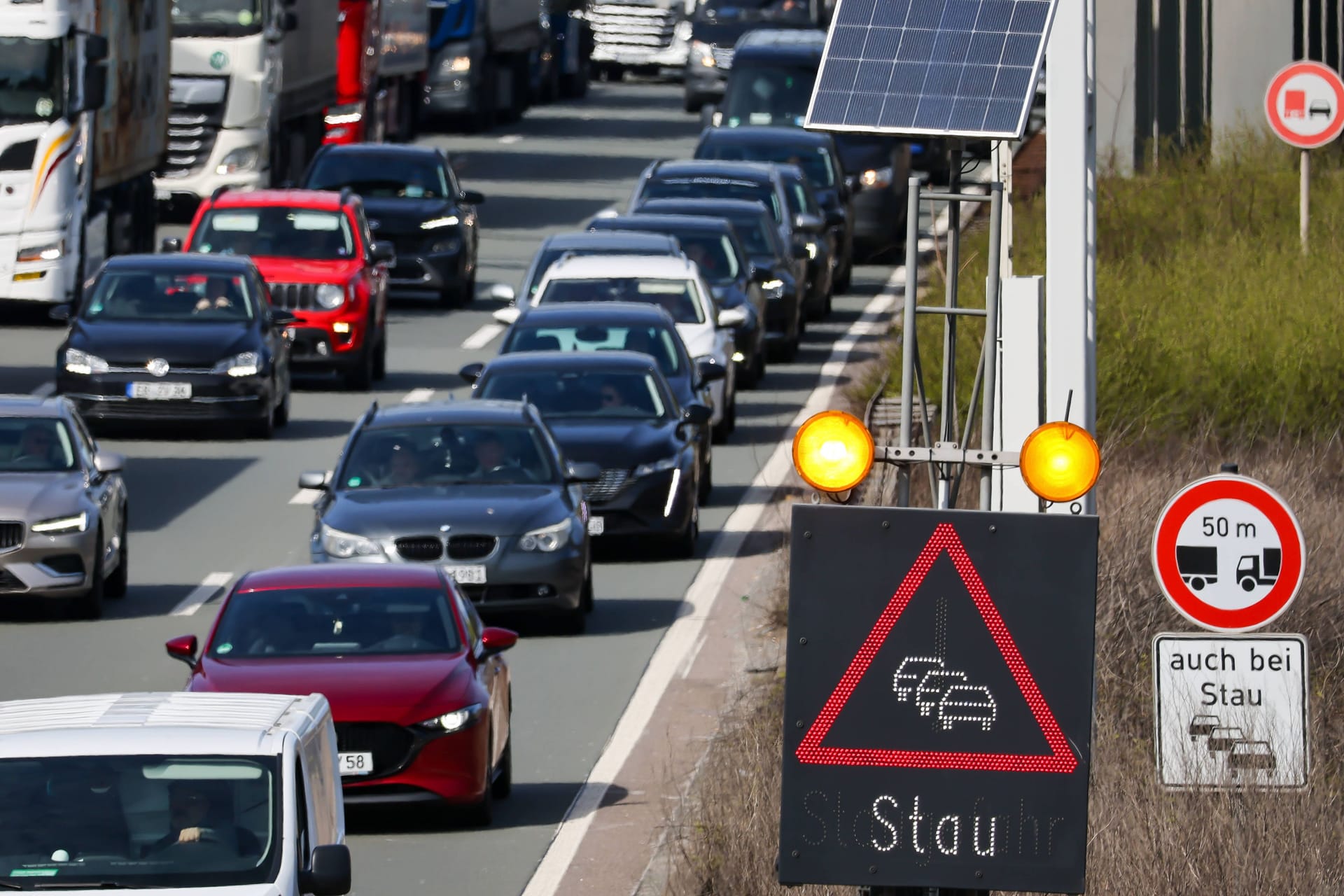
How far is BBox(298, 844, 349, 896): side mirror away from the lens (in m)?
9.33

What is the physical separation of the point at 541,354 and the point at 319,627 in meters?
8.77

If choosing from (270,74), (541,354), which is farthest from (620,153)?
(541,354)

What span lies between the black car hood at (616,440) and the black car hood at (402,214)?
12.4 metres

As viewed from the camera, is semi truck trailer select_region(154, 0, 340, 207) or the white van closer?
the white van

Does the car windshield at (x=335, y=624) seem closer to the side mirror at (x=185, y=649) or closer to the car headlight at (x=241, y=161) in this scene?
the side mirror at (x=185, y=649)

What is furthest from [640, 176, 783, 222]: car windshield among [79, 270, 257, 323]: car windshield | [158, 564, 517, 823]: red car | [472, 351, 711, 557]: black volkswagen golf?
[158, 564, 517, 823]: red car

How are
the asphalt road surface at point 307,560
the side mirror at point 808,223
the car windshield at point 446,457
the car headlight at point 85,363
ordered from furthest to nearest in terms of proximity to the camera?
the side mirror at point 808,223 < the car headlight at point 85,363 < the car windshield at point 446,457 < the asphalt road surface at point 307,560

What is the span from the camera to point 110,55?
33.4m

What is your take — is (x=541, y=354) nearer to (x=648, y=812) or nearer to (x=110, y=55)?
(x=648, y=812)

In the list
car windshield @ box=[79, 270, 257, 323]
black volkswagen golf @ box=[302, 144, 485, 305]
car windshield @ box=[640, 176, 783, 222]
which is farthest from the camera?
car windshield @ box=[640, 176, 783, 222]

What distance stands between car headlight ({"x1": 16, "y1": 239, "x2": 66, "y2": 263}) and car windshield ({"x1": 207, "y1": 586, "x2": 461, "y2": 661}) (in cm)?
1610

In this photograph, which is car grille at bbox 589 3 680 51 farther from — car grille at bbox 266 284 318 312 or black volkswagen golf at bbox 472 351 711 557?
black volkswagen golf at bbox 472 351 711 557

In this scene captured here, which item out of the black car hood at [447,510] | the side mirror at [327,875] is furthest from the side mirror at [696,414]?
the side mirror at [327,875]

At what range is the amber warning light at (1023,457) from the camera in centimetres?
809
